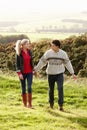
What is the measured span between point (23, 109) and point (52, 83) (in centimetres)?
115

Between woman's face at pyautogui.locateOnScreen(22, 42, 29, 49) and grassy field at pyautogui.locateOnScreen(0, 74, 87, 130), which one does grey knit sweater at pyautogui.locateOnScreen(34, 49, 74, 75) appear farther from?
grassy field at pyautogui.locateOnScreen(0, 74, 87, 130)

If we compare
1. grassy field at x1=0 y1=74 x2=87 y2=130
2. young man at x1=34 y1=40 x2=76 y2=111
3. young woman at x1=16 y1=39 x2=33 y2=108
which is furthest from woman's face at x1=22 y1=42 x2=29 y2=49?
grassy field at x1=0 y1=74 x2=87 y2=130

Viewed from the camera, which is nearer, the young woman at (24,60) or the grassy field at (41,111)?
the grassy field at (41,111)

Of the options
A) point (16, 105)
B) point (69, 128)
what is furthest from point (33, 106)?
point (69, 128)

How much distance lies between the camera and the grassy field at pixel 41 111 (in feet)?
35.1

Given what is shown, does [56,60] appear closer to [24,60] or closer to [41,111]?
[24,60]

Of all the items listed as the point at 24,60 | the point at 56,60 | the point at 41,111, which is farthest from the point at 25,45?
the point at 41,111

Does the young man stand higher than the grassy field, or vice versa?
the young man

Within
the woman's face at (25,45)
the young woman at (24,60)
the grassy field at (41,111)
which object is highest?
the woman's face at (25,45)

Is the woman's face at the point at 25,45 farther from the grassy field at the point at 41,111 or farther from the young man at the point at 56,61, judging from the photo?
the grassy field at the point at 41,111

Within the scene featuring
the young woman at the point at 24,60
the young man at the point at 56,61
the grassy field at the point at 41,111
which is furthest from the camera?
the young woman at the point at 24,60

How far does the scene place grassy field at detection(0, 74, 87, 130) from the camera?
10708mm

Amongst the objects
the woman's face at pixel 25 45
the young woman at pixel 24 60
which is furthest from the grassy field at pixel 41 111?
the woman's face at pixel 25 45

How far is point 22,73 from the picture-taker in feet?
42.1
